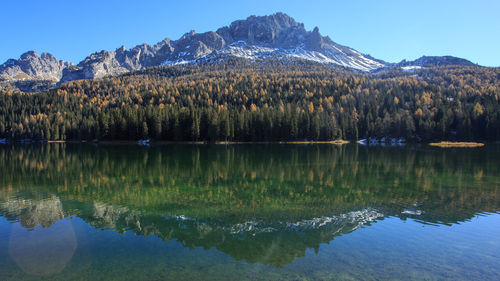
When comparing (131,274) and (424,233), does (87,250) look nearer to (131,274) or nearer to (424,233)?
(131,274)

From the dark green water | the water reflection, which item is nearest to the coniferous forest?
the water reflection

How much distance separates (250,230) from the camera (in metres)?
15.4

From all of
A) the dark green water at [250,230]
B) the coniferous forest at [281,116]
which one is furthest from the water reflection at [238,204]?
the coniferous forest at [281,116]

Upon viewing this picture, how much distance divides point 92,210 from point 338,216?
15802 mm

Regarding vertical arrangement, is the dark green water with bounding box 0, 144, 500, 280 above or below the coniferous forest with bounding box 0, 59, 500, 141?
below

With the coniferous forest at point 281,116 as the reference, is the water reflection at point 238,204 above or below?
below

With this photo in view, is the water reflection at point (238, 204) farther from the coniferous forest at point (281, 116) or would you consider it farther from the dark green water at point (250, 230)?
the coniferous forest at point (281, 116)

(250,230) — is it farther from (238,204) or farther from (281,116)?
(281,116)

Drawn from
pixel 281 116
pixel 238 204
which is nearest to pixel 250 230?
pixel 238 204

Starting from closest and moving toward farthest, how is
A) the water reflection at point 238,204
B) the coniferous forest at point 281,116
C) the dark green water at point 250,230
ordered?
the dark green water at point 250,230 < the water reflection at point 238,204 < the coniferous forest at point 281,116

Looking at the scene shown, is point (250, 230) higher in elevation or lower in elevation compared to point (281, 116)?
lower

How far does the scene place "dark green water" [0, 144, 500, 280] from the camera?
11281 millimetres

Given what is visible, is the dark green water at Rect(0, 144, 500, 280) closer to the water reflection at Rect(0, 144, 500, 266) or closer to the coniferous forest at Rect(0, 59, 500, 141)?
the water reflection at Rect(0, 144, 500, 266)

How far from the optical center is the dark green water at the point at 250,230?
1128 cm
